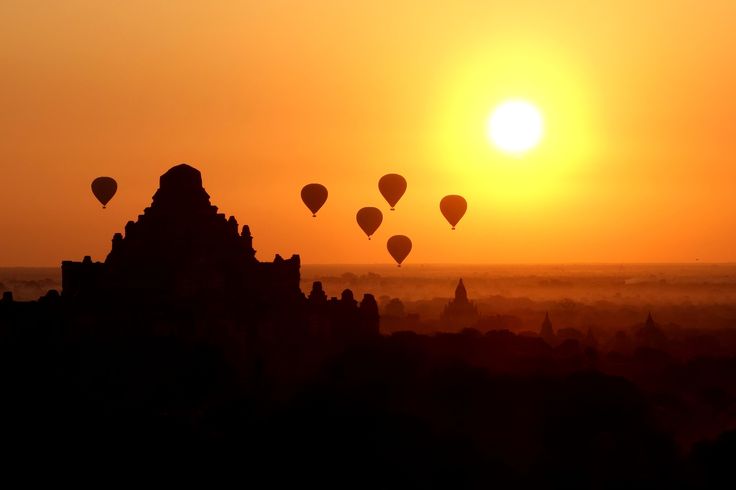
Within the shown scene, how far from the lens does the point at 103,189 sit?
306 feet

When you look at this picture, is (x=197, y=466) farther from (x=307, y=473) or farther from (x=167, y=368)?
(x=167, y=368)

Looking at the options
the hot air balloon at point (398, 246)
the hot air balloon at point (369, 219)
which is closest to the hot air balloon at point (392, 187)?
the hot air balloon at point (369, 219)

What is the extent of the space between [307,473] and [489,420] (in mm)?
18420

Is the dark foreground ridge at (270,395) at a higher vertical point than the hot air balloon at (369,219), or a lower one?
lower

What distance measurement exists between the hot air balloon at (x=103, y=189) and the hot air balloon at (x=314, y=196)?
15.4 meters

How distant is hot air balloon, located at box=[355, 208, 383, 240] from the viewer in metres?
117

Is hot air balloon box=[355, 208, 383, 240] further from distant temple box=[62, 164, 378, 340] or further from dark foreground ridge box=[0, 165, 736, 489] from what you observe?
distant temple box=[62, 164, 378, 340]

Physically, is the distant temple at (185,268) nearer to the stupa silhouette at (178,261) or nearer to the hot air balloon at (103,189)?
the stupa silhouette at (178,261)

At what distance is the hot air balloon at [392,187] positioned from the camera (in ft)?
365

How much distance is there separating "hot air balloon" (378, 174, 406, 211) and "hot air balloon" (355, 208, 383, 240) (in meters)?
4.72

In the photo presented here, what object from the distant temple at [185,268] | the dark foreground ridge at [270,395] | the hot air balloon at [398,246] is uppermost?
the hot air balloon at [398,246]

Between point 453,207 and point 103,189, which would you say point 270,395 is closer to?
point 103,189

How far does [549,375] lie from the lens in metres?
78.1

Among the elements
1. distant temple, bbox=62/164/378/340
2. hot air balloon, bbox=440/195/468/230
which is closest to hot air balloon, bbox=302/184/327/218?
hot air balloon, bbox=440/195/468/230
